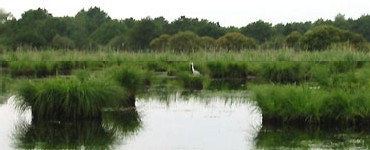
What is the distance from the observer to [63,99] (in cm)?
1272

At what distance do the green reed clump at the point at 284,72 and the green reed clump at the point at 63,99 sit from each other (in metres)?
10.4

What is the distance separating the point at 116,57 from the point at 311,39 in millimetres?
12254

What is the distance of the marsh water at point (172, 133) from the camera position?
10.7 metres

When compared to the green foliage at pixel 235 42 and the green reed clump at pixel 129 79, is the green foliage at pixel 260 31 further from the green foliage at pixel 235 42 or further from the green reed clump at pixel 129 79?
the green reed clump at pixel 129 79

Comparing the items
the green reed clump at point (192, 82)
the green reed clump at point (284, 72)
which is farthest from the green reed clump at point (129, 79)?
the green reed clump at point (284, 72)

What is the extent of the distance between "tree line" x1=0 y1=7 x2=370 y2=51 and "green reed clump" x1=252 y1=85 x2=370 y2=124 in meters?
23.4

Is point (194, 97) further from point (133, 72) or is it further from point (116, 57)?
point (116, 57)

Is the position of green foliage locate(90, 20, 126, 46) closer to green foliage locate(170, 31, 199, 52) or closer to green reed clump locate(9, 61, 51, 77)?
green foliage locate(170, 31, 199, 52)

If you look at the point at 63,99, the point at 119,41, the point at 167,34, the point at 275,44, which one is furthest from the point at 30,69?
the point at 119,41

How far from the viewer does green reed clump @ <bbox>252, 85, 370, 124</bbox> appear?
1209 centimetres

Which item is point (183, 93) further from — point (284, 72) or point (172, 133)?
point (172, 133)

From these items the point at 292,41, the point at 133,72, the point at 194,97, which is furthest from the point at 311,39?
the point at 133,72

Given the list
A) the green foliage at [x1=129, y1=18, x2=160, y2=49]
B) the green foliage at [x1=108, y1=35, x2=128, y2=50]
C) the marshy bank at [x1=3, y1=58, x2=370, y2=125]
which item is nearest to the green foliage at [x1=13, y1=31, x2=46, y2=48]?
the green foliage at [x1=108, y1=35, x2=128, y2=50]

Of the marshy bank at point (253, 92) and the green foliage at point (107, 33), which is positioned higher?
the green foliage at point (107, 33)
